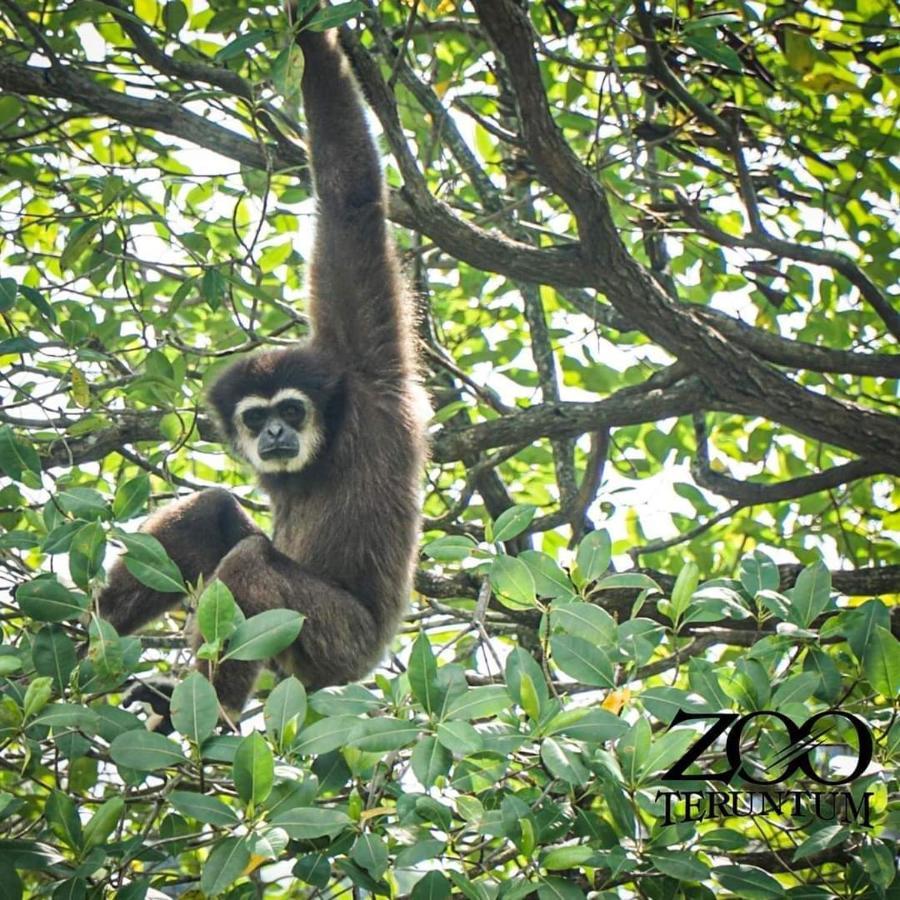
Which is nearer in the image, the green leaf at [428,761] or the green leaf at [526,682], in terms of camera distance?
the green leaf at [428,761]

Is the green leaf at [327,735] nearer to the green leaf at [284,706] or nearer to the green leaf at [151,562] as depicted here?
the green leaf at [284,706]

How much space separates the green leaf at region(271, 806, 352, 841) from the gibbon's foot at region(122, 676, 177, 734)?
82.7 inches

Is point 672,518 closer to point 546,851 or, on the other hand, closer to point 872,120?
point 872,120

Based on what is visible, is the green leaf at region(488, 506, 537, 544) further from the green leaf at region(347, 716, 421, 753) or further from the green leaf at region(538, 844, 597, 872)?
the green leaf at region(538, 844, 597, 872)

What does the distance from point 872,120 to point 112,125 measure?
4.94 metres

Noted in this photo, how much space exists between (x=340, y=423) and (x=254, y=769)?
3.90 meters

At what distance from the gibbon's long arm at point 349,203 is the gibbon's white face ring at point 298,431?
51 cm

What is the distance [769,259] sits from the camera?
779 centimetres

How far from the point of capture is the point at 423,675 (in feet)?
12.0

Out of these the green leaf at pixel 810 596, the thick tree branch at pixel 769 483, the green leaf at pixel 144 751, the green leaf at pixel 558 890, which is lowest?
the green leaf at pixel 558 890

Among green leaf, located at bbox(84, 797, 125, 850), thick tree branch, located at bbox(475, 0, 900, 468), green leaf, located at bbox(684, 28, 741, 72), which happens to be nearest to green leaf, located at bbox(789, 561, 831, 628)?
green leaf, located at bbox(84, 797, 125, 850)

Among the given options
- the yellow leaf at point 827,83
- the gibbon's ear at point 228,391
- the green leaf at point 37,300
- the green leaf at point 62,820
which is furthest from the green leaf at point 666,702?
the yellow leaf at point 827,83

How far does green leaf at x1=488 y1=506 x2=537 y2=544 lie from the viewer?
4.54m

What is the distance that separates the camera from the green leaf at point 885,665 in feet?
13.1
